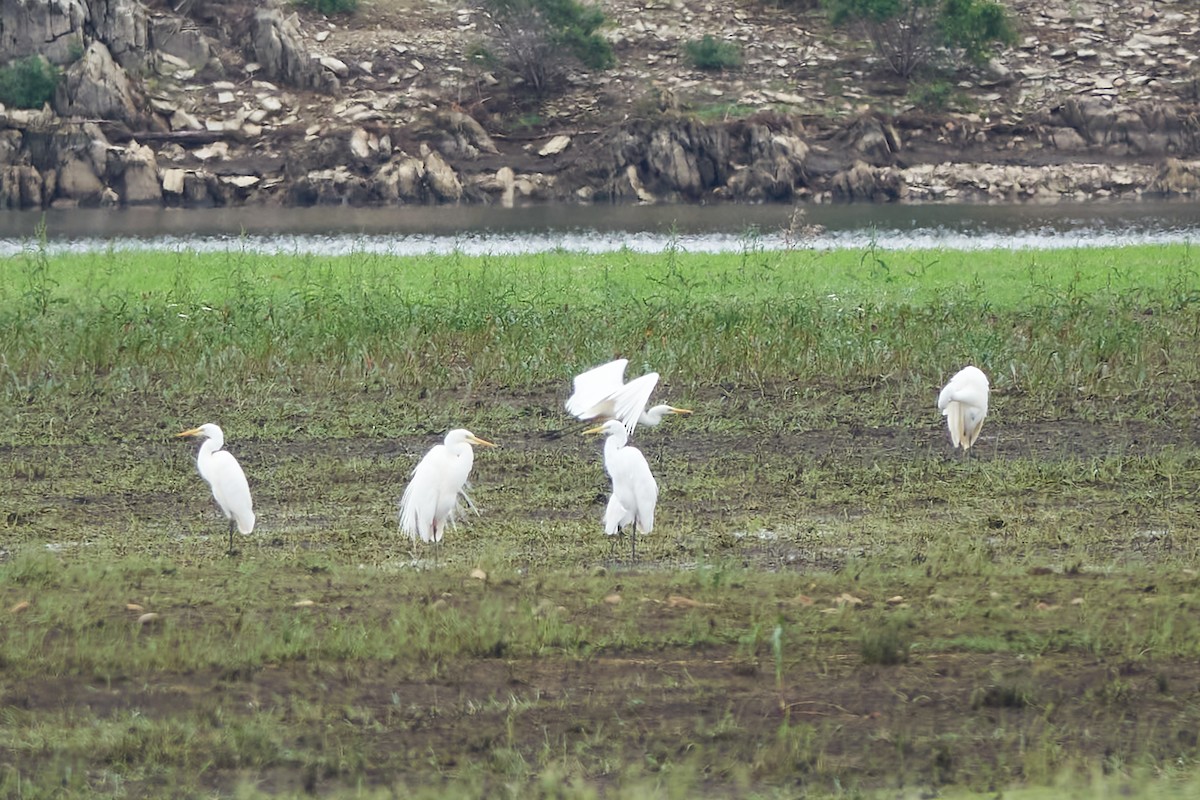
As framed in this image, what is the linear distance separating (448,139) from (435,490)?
55.7 meters

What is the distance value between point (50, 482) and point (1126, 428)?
708 centimetres

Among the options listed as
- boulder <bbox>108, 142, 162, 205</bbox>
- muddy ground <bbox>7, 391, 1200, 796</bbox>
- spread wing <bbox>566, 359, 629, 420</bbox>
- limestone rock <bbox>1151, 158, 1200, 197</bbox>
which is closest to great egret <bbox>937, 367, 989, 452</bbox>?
muddy ground <bbox>7, 391, 1200, 796</bbox>

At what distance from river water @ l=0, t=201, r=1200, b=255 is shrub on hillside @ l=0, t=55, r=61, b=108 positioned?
7.54 m

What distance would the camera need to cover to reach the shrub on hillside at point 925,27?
2650 inches

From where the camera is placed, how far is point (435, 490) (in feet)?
26.7

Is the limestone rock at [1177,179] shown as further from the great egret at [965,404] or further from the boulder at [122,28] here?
the great egret at [965,404]

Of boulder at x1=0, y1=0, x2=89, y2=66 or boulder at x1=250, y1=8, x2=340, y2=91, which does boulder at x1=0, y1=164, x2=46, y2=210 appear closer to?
boulder at x1=0, y1=0, x2=89, y2=66

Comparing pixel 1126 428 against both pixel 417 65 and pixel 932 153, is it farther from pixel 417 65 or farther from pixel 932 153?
pixel 417 65

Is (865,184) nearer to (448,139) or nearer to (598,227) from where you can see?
(448,139)

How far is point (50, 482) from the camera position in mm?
9961

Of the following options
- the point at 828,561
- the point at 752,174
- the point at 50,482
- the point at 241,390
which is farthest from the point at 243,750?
the point at 752,174

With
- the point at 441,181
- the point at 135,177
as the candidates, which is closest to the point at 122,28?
the point at 135,177

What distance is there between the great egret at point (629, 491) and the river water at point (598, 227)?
55.0 ft

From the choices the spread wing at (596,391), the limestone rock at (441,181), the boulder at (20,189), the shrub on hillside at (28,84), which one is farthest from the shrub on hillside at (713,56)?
the spread wing at (596,391)
